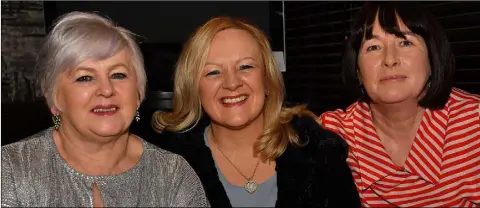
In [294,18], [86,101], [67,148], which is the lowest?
[67,148]

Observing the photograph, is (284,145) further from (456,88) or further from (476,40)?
(476,40)

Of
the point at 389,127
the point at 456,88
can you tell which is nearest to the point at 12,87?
the point at 389,127

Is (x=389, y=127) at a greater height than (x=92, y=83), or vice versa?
(x=92, y=83)

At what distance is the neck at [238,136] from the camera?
1.88m

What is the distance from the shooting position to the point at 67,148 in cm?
153

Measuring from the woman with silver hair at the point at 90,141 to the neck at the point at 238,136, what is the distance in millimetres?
325

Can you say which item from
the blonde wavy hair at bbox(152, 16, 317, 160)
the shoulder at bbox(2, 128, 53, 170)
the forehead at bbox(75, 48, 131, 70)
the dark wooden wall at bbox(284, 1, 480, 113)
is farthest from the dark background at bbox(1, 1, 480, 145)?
the shoulder at bbox(2, 128, 53, 170)

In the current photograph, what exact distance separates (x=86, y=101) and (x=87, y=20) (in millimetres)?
243

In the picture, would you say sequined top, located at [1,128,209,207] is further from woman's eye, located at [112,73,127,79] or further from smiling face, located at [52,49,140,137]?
woman's eye, located at [112,73,127,79]

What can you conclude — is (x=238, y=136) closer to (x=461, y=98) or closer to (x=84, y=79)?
(x=84, y=79)

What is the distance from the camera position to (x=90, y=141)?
1.51 metres

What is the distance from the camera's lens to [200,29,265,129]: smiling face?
5.72ft

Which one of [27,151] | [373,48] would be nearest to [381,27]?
[373,48]

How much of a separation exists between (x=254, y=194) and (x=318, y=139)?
11.7 inches
